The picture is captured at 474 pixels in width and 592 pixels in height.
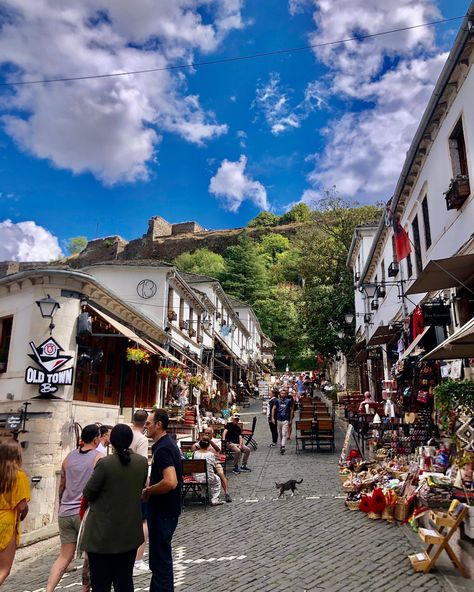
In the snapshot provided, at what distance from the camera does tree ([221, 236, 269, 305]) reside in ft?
181

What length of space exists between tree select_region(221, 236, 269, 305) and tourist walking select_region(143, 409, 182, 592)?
49.7 m

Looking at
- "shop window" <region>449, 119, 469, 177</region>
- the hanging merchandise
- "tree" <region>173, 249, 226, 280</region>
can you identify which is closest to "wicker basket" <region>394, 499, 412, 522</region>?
the hanging merchandise

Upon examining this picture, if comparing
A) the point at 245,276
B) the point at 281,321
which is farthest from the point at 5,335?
the point at 281,321

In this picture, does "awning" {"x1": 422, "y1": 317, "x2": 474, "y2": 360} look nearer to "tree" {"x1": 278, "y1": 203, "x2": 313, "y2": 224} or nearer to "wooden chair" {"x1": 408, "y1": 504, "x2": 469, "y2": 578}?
"wooden chair" {"x1": 408, "y1": 504, "x2": 469, "y2": 578}

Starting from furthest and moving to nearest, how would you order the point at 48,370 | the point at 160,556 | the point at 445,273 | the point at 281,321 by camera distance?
1. the point at 281,321
2. the point at 48,370
3. the point at 445,273
4. the point at 160,556

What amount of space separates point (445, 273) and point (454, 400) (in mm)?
2283

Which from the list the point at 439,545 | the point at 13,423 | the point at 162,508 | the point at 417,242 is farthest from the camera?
the point at 417,242

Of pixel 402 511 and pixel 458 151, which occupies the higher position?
pixel 458 151

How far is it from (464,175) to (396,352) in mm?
7059

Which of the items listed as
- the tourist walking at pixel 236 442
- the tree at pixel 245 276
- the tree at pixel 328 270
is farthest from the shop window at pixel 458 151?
the tree at pixel 245 276

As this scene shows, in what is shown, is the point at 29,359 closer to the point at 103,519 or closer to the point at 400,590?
the point at 103,519

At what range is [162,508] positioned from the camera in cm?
432

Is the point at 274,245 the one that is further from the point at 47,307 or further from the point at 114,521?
the point at 114,521

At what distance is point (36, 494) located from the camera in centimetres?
969
